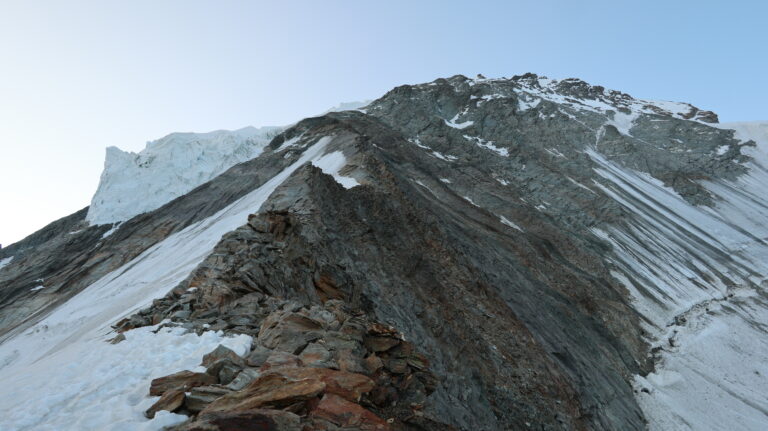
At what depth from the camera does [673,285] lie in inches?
1700

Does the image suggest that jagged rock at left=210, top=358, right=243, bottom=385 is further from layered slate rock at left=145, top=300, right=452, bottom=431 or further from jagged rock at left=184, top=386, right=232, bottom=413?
jagged rock at left=184, top=386, right=232, bottom=413

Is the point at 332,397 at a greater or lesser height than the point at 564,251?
greater

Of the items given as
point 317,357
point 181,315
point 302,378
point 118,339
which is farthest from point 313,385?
point 118,339

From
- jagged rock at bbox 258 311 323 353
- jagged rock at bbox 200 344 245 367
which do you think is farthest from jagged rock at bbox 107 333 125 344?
jagged rock at bbox 200 344 245 367

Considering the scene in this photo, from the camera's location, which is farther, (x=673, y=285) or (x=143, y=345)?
(x=673, y=285)

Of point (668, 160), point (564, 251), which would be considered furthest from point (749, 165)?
point (564, 251)

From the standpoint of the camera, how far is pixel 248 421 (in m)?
5.20

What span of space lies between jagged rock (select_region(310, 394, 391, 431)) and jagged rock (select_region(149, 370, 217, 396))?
1.91 m

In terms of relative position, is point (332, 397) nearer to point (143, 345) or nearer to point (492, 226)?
point (143, 345)

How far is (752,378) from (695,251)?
81.9 ft

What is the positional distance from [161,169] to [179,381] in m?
57.3

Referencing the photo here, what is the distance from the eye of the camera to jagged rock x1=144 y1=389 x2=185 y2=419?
233 inches

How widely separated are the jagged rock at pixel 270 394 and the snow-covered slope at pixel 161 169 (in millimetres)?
51512

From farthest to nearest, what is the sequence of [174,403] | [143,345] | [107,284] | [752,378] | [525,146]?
[525,146]
[752,378]
[107,284]
[143,345]
[174,403]
